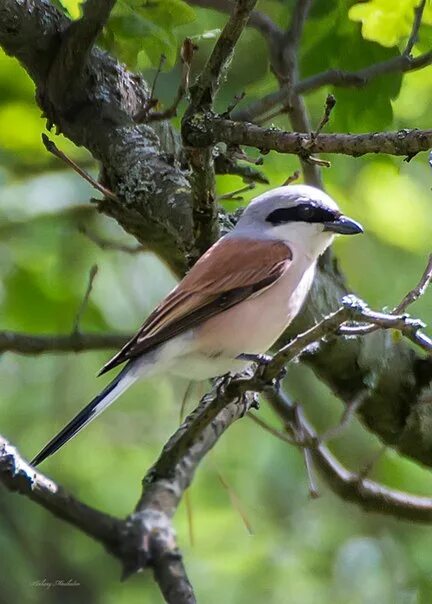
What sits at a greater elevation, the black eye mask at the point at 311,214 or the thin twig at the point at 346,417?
the black eye mask at the point at 311,214

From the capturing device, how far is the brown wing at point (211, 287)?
2910 millimetres

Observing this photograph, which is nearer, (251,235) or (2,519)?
(251,235)

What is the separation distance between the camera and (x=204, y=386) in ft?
13.5

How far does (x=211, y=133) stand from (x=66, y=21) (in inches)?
45.1

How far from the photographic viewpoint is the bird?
2910 millimetres

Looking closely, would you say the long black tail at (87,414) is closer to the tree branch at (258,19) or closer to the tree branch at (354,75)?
the tree branch at (354,75)

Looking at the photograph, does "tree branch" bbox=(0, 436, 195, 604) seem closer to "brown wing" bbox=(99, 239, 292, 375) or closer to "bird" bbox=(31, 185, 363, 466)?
"bird" bbox=(31, 185, 363, 466)

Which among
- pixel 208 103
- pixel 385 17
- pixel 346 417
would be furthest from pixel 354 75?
pixel 346 417

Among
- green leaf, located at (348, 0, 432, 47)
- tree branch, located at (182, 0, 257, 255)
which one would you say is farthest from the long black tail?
green leaf, located at (348, 0, 432, 47)

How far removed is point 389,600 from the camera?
4.66m

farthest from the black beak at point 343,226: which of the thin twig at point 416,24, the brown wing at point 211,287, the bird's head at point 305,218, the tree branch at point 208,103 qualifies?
the tree branch at point 208,103

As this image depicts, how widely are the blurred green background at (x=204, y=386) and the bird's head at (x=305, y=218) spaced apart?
0.27m

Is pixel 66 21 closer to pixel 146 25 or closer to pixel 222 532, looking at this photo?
pixel 146 25

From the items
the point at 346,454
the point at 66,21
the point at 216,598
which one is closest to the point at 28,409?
the point at 216,598
